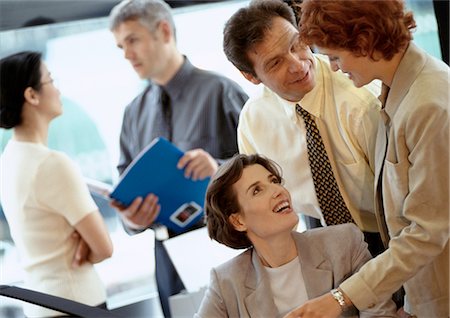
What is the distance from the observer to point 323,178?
1.91 meters

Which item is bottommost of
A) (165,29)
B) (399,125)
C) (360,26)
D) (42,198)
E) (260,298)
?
(42,198)

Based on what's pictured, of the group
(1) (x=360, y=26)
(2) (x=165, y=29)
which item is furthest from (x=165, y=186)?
(1) (x=360, y=26)

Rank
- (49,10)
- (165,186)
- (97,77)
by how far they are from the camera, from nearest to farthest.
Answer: (165,186), (49,10), (97,77)

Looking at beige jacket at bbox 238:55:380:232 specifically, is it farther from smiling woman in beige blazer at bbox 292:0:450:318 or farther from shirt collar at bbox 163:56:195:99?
shirt collar at bbox 163:56:195:99

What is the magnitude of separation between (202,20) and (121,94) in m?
0.44

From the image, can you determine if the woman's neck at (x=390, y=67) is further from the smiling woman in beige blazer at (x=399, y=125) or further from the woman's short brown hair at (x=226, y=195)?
the woman's short brown hair at (x=226, y=195)

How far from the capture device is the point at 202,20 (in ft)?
10.4

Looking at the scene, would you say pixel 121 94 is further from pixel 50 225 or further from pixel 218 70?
pixel 50 225

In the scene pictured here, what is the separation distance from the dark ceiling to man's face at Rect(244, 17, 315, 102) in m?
1.36

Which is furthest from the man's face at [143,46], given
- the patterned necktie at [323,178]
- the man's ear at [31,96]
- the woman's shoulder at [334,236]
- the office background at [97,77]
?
the woman's shoulder at [334,236]

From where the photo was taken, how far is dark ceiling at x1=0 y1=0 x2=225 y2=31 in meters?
3.10

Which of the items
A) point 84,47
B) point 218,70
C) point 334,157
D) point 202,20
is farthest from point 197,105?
point 334,157

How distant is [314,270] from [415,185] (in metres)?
0.32

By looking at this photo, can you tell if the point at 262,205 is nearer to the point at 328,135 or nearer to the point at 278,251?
the point at 278,251
